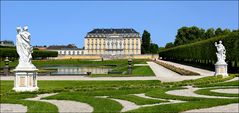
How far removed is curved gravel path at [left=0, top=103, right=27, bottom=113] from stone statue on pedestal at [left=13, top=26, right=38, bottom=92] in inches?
136

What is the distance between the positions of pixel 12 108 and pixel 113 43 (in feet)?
383

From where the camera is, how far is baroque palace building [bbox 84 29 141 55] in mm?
125500

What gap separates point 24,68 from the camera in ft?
44.7

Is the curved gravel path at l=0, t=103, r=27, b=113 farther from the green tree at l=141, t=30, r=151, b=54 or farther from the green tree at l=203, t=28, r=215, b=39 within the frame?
the green tree at l=141, t=30, r=151, b=54

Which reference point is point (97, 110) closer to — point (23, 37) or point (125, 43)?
point (23, 37)

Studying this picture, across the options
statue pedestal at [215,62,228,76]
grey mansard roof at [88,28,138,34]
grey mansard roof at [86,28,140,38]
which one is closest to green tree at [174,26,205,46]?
grey mansard roof at [86,28,140,38]

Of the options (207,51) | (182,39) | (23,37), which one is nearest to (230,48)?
(207,51)

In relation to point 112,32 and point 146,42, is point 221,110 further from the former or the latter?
point 112,32

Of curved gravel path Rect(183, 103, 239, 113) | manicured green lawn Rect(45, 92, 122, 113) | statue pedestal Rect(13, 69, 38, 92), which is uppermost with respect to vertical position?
statue pedestal Rect(13, 69, 38, 92)

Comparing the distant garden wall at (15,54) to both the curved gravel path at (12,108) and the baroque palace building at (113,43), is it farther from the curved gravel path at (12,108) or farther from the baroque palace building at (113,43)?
the curved gravel path at (12,108)

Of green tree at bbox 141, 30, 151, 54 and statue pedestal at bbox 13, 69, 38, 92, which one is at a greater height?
green tree at bbox 141, 30, 151, 54

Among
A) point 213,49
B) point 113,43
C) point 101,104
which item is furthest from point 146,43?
point 101,104

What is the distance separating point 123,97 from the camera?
36.2ft

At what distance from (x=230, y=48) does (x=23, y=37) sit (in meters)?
21.6
